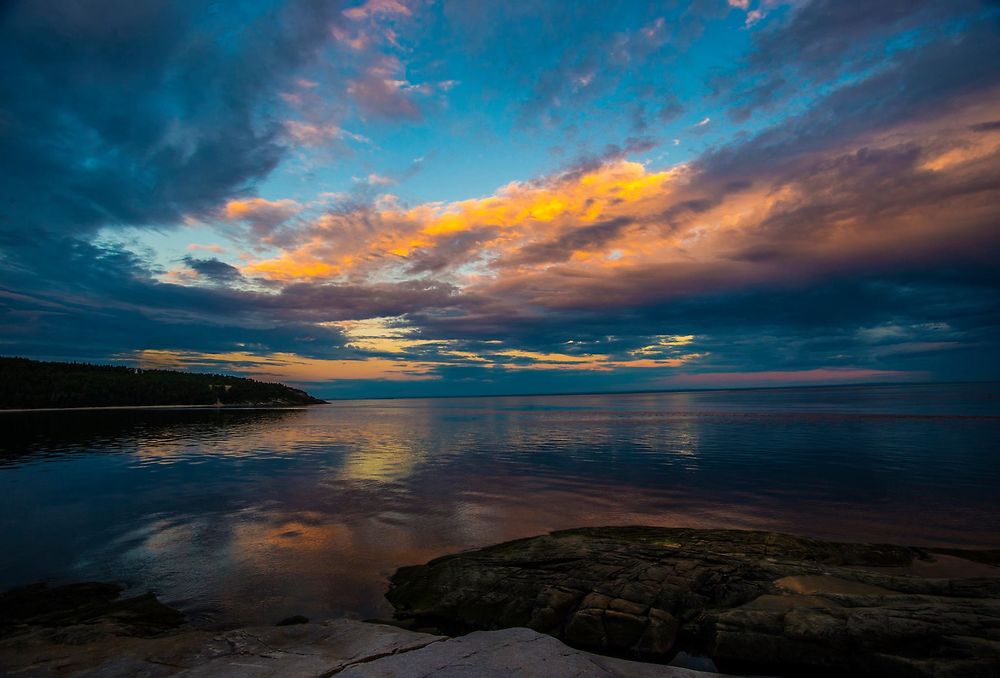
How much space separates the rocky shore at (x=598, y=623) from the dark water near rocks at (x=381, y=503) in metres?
2.02

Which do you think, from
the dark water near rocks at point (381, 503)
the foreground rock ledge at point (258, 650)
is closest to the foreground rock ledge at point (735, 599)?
the foreground rock ledge at point (258, 650)

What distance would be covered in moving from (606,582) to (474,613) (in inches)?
148

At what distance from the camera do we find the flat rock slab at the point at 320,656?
782cm

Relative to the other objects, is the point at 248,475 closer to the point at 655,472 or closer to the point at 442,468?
the point at 442,468

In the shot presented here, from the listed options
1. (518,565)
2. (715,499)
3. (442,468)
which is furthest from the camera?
(442,468)

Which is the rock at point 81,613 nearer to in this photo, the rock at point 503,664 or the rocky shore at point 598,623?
the rocky shore at point 598,623

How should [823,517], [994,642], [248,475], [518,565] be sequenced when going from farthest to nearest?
[248,475] → [823,517] → [518,565] → [994,642]

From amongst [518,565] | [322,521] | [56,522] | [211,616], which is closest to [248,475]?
[56,522]

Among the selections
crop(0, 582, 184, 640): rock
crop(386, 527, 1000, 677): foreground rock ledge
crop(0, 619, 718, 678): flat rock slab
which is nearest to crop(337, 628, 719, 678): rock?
crop(0, 619, 718, 678): flat rock slab

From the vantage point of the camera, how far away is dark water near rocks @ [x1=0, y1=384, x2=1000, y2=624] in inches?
640

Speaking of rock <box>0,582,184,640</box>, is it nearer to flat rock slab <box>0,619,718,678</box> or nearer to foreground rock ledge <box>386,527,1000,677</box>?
flat rock slab <box>0,619,718,678</box>

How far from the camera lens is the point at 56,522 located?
2295 cm

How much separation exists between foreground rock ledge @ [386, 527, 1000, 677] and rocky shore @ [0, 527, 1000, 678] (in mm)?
36

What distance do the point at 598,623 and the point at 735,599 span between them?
374cm
